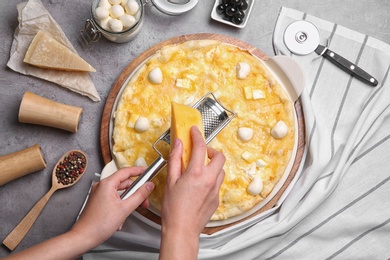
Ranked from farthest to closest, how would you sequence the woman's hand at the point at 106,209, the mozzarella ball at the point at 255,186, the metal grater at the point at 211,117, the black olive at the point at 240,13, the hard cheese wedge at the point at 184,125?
the black olive at the point at 240,13
the mozzarella ball at the point at 255,186
the metal grater at the point at 211,117
the woman's hand at the point at 106,209
the hard cheese wedge at the point at 184,125

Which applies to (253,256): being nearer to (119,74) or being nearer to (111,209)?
(111,209)

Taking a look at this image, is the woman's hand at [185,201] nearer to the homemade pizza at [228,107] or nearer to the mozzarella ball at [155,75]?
the homemade pizza at [228,107]

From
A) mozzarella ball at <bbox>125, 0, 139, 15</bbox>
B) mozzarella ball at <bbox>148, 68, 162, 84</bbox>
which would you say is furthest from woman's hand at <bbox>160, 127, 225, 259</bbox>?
mozzarella ball at <bbox>125, 0, 139, 15</bbox>

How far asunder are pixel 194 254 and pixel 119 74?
1.31 m

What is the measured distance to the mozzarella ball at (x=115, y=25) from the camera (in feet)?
9.21

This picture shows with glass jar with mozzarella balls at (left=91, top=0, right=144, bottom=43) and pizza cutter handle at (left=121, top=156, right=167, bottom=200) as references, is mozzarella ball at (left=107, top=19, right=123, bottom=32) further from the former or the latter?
pizza cutter handle at (left=121, top=156, right=167, bottom=200)

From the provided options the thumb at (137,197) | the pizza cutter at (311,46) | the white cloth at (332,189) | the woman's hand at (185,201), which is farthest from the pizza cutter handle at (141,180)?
the pizza cutter at (311,46)

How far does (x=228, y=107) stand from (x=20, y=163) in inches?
46.1

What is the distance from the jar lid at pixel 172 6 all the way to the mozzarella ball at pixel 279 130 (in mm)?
847

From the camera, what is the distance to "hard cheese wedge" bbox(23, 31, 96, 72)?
9.42 ft

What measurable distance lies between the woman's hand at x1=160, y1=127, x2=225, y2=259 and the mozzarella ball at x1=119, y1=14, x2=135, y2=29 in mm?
994

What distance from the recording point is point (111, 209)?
7.49ft

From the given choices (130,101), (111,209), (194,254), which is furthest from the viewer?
(130,101)

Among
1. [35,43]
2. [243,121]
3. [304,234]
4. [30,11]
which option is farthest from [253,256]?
[30,11]
